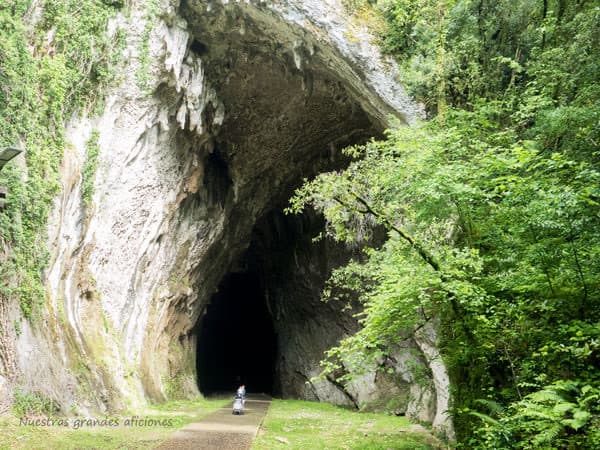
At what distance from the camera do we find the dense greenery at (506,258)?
17.2ft

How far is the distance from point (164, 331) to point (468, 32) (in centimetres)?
1477

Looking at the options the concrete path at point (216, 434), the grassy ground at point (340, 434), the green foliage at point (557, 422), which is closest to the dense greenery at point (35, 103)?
the concrete path at point (216, 434)

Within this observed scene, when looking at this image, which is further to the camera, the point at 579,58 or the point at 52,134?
the point at 52,134

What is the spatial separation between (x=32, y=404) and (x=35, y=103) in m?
6.02

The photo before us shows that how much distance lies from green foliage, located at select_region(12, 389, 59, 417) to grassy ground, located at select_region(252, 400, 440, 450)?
397cm

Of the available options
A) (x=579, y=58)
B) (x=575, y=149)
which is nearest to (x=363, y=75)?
(x=579, y=58)

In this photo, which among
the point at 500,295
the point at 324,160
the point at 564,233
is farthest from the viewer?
the point at 324,160

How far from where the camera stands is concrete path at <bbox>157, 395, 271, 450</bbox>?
7.68 m

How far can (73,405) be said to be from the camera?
31.1 ft

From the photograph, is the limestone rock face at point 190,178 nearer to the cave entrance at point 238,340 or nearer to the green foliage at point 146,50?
the green foliage at point 146,50

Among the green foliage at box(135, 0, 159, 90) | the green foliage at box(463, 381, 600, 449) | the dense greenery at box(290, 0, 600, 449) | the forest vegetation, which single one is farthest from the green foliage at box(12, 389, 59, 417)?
the green foliage at box(135, 0, 159, 90)

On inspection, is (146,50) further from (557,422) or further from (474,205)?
(557,422)

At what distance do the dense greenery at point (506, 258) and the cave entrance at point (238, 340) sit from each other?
21.3 m

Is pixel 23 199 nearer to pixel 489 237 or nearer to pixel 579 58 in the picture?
pixel 489 237
